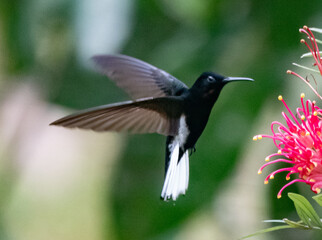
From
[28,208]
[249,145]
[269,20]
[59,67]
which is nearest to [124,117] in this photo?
[249,145]

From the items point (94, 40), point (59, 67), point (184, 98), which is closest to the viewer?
point (184, 98)

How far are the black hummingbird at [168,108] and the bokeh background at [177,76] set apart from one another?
0.61 metres

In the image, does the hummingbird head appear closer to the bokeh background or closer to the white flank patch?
the white flank patch

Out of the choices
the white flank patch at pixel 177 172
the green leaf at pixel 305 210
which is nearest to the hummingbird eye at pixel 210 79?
the white flank patch at pixel 177 172

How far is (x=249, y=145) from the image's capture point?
7.21 ft

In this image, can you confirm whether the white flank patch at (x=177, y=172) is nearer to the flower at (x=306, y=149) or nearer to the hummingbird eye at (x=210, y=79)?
the hummingbird eye at (x=210, y=79)

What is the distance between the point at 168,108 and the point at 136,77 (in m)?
0.14

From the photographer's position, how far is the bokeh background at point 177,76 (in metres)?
2.09

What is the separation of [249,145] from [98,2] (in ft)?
2.49

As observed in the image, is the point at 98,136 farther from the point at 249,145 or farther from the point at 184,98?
the point at 184,98

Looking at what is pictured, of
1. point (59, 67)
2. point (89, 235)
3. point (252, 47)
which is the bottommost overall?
point (89, 235)

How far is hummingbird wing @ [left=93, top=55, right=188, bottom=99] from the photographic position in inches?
50.2

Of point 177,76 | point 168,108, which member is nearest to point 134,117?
point 168,108

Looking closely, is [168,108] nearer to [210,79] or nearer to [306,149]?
[210,79]
